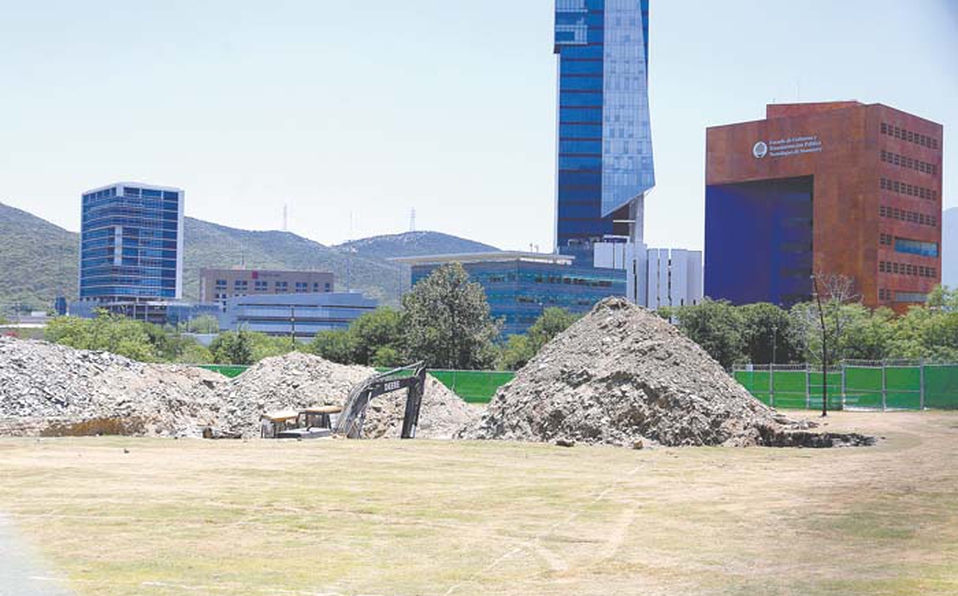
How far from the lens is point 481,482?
25500 mm

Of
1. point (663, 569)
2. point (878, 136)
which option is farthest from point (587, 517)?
point (878, 136)

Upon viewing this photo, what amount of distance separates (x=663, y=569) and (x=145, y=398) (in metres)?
35.1

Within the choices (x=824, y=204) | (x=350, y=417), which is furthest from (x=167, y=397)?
(x=824, y=204)

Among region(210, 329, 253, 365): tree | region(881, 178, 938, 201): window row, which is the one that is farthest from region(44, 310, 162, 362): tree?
region(881, 178, 938, 201): window row

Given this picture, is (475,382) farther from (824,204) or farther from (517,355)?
(824,204)

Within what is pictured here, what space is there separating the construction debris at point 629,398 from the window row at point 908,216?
344 ft

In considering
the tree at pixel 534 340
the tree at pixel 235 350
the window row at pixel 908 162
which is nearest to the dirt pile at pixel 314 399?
the tree at pixel 534 340

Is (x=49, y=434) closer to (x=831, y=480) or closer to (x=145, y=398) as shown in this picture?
(x=145, y=398)

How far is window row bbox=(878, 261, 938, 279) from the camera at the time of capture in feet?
448

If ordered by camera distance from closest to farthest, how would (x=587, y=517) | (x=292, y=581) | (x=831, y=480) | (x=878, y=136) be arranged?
(x=292, y=581) → (x=587, y=517) → (x=831, y=480) → (x=878, y=136)

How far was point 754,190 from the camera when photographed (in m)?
154

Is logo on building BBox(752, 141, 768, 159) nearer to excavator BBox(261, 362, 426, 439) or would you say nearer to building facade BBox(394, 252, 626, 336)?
building facade BBox(394, 252, 626, 336)

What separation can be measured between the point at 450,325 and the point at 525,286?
244 ft

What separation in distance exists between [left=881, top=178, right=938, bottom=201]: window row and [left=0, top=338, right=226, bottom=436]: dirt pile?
353ft
